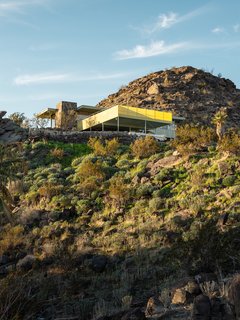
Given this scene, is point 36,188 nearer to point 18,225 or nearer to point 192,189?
point 18,225

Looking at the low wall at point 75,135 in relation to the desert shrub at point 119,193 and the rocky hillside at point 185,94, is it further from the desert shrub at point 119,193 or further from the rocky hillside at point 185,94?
the rocky hillside at point 185,94

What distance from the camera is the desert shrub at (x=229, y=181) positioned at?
78.4 ft

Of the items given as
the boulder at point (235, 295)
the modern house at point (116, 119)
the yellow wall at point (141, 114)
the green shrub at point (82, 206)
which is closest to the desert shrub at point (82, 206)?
the green shrub at point (82, 206)

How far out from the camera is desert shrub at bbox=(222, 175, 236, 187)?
2389 centimetres

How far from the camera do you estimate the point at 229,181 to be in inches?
944

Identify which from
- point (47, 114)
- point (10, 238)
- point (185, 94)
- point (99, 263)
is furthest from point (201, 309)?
point (185, 94)

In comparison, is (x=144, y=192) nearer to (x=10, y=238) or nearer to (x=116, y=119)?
(x=10, y=238)

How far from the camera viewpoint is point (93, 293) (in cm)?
1552

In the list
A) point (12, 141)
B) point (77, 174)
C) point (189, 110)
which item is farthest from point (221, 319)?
point (189, 110)

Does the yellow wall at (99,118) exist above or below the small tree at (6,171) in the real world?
above

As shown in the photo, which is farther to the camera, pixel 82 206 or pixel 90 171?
pixel 90 171

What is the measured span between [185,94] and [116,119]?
75.2 feet

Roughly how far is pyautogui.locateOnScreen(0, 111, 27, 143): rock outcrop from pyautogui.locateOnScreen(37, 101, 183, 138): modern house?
713 cm

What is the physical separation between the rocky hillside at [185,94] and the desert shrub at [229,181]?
108ft
